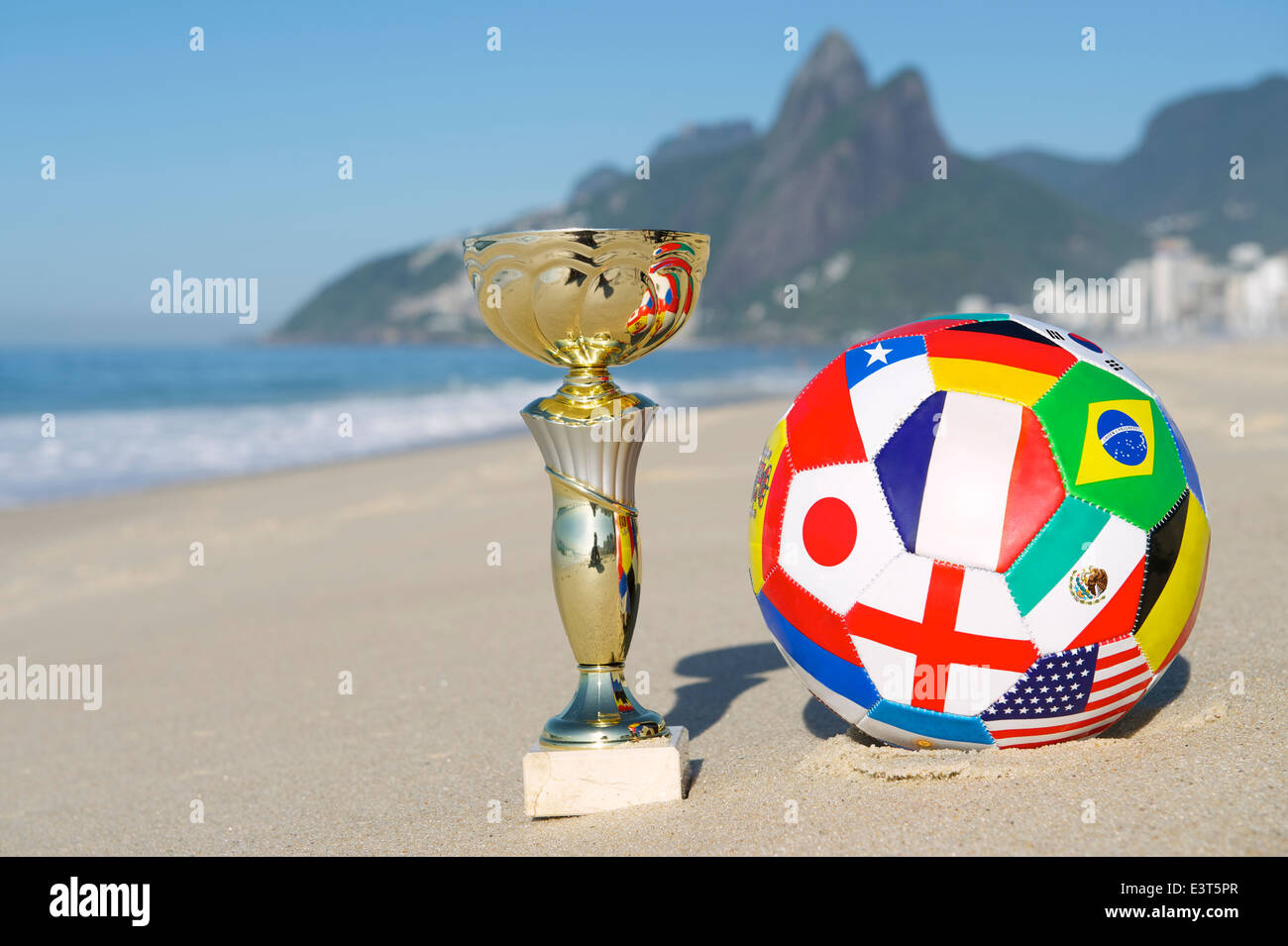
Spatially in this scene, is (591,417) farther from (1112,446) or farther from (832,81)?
(832,81)

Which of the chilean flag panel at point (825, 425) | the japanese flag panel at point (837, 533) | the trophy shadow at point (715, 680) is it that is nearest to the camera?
the japanese flag panel at point (837, 533)

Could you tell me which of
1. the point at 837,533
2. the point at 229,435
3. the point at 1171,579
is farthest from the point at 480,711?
the point at 229,435

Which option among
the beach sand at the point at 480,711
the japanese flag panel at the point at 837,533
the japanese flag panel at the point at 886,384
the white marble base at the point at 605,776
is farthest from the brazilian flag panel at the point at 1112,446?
the white marble base at the point at 605,776

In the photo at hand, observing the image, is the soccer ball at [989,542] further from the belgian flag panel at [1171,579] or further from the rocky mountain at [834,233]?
the rocky mountain at [834,233]

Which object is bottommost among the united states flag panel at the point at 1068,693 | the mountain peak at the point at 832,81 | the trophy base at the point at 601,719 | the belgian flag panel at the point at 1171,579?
the trophy base at the point at 601,719

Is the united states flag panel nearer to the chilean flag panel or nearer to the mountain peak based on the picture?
the chilean flag panel

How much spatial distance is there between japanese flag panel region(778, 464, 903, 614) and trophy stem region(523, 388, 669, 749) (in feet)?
1.70

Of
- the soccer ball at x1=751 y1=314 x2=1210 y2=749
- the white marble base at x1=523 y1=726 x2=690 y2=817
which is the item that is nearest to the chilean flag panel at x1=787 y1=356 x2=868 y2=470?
the soccer ball at x1=751 y1=314 x2=1210 y2=749

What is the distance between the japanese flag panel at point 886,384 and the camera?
3291 mm

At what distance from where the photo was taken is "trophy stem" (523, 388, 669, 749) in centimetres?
347

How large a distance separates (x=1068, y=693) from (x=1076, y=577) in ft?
1.18

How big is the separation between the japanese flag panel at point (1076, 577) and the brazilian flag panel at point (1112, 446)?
64 mm

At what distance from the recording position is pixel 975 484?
313 cm

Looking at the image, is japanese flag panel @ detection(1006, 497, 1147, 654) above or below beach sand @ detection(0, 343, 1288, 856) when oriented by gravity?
above
